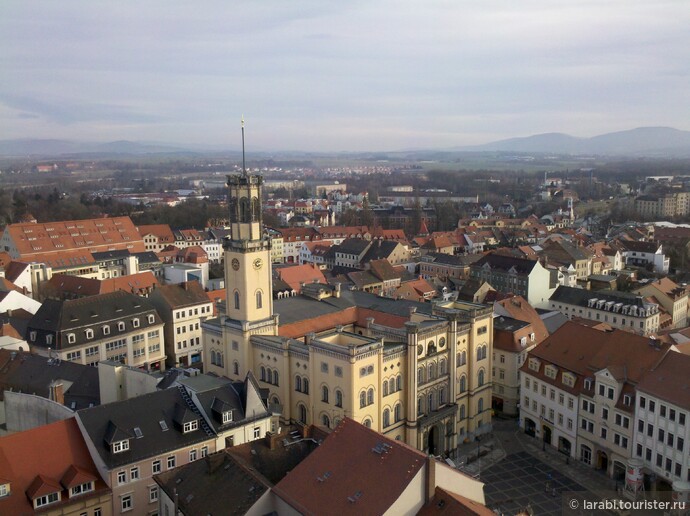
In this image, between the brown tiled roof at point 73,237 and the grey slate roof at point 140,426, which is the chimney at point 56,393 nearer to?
the grey slate roof at point 140,426

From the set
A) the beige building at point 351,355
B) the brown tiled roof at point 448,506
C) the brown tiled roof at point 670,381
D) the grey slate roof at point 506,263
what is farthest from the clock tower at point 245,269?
the grey slate roof at point 506,263

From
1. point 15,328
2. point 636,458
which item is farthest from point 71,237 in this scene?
point 636,458

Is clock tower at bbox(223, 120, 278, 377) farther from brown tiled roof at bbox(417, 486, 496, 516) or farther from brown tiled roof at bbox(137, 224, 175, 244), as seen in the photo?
brown tiled roof at bbox(137, 224, 175, 244)

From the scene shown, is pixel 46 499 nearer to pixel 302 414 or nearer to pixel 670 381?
pixel 302 414

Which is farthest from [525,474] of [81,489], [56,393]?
[56,393]

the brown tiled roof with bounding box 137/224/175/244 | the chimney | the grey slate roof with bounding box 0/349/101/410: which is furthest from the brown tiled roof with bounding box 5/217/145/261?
the chimney

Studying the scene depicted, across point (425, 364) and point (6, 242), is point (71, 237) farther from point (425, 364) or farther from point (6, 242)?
point (425, 364)

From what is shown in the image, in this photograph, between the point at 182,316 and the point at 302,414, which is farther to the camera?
the point at 182,316
